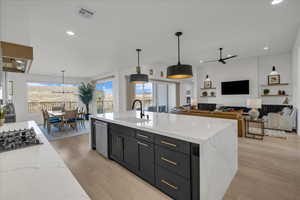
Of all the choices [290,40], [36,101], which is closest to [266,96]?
[290,40]

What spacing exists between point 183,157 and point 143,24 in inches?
96.6

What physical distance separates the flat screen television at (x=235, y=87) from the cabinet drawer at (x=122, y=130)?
620 centimetres

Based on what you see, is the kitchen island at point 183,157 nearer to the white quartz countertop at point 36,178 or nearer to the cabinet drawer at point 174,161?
the cabinet drawer at point 174,161

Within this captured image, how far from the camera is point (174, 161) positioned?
1.57 meters

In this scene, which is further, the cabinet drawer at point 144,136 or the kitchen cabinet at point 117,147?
the kitchen cabinet at point 117,147

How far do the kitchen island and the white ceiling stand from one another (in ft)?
6.08

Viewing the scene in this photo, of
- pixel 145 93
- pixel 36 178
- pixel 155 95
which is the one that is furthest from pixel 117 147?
pixel 155 95

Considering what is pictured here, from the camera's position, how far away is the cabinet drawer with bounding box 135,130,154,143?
183 centimetres

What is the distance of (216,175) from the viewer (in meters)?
1.54

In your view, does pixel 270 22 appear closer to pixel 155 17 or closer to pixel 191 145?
pixel 155 17

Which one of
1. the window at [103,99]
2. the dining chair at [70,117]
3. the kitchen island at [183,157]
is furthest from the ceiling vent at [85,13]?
the window at [103,99]

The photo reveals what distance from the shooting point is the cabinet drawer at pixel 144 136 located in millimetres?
1825

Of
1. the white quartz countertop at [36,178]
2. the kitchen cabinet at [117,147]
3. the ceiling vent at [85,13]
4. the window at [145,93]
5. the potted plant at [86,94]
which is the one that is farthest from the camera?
the potted plant at [86,94]

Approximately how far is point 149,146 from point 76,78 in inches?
309
